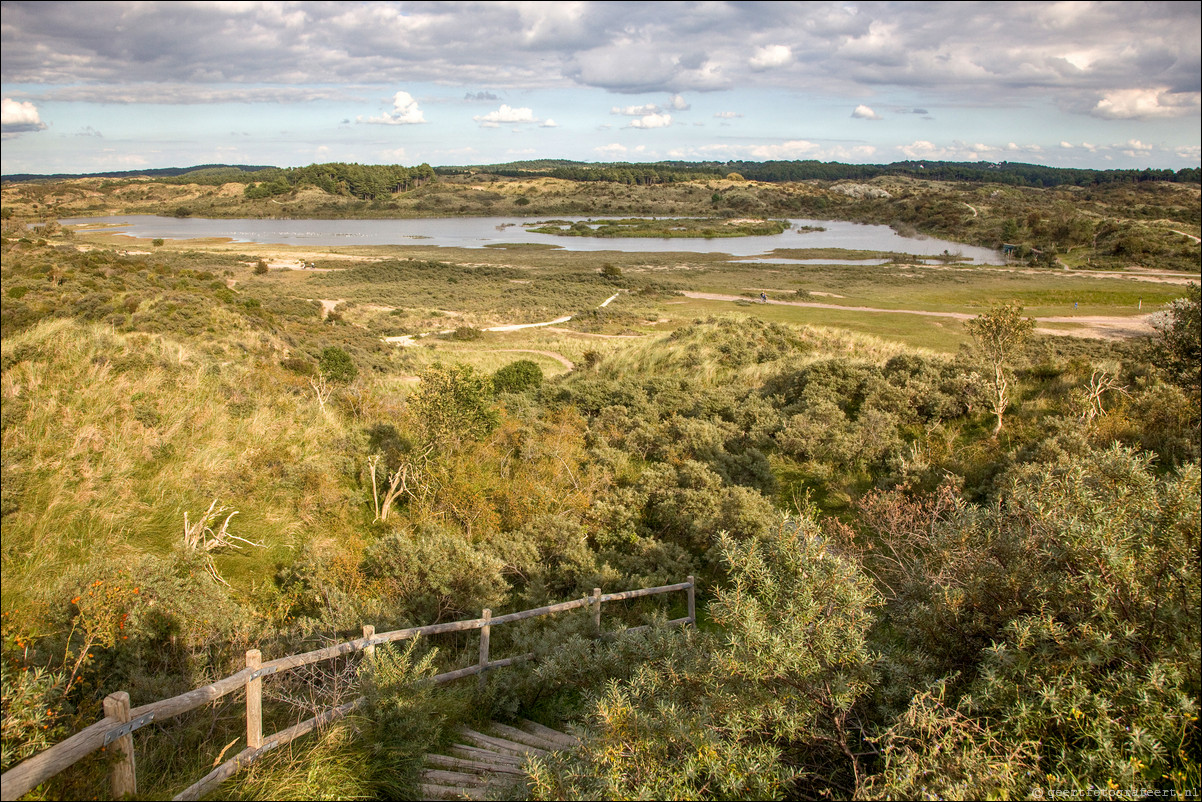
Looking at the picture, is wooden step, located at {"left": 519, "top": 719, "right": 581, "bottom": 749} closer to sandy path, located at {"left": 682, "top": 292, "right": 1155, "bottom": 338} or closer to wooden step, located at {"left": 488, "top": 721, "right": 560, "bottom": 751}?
wooden step, located at {"left": 488, "top": 721, "right": 560, "bottom": 751}

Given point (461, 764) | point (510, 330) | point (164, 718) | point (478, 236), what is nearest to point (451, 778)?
point (461, 764)

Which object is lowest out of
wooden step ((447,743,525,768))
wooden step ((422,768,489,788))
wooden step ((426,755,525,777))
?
wooden step ((447,743,525,768))

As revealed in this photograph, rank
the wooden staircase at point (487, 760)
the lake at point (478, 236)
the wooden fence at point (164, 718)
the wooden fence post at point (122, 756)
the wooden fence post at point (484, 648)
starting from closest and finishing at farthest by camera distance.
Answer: the wooden fence at point (164, 718), the wooden fence post at point (122, 756), the wooden staircase at point (487, 760), the wooden fence post at point (484, 648), the lake at point (478, 236)

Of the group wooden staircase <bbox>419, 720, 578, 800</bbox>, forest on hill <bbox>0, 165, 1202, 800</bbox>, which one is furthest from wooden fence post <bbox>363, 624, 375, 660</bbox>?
wooden staircase <bbox>419, 720, 578, 800</bbox>

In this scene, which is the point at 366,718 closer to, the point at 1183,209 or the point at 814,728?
the point at 814,728

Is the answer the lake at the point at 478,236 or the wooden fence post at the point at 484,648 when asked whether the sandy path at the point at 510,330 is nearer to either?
the wooden fence post at the point at 484,648

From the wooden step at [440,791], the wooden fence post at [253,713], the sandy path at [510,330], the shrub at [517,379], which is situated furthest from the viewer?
the sandy path at [510,330]

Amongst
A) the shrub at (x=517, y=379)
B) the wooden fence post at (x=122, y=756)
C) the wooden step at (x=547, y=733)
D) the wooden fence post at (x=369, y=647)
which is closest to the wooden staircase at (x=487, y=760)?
the wooden step at (x=547, y=733)
